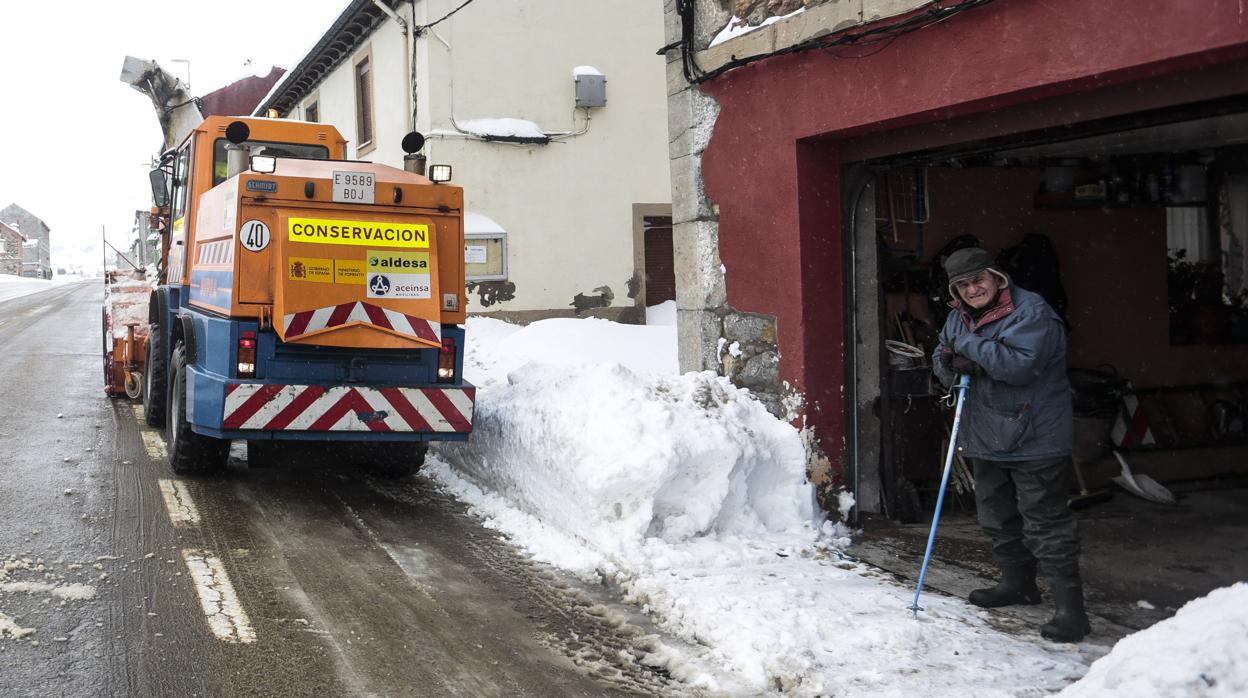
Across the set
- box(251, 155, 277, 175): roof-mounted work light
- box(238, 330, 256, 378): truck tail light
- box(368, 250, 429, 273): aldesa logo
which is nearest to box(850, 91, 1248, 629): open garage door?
box(368, 250, 429, 273): aldesa logo

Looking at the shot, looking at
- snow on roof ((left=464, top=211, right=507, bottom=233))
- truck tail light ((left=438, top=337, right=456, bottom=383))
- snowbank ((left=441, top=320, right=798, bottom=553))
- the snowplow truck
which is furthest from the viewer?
snow on roof ((left=464, top=211, right=507, bottom=233))

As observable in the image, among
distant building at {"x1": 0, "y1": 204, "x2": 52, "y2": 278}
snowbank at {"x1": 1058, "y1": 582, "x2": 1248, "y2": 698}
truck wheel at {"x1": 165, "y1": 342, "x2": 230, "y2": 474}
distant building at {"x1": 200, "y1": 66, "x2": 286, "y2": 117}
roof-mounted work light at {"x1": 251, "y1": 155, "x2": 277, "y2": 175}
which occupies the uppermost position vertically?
distant building at {"x1": 0, "y1": 204, "x2": 52, "y2": 278}

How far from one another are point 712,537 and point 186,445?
3.95m

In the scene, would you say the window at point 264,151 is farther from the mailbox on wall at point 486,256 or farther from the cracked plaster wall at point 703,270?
the mailbox on wall at point 486,256

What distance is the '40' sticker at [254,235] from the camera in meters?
6.70

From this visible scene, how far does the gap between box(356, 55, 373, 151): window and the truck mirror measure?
9.08m

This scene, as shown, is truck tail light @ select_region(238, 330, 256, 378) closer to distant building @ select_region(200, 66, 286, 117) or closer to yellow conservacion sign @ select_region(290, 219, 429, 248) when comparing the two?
yellow conservacion sign @ select_region(290, 219, 429, 248)

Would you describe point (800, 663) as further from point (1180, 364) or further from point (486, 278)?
point (486, 278)

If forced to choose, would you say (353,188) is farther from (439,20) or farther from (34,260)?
(34,260)

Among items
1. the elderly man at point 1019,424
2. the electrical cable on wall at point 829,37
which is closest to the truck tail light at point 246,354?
the electrical cable on wall at point 829,37

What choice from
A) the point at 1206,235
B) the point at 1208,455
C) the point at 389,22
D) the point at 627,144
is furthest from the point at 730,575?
the point at 389,22

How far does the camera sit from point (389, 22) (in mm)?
16531

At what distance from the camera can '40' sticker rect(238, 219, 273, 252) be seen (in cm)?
670

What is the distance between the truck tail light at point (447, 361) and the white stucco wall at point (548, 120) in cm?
843
